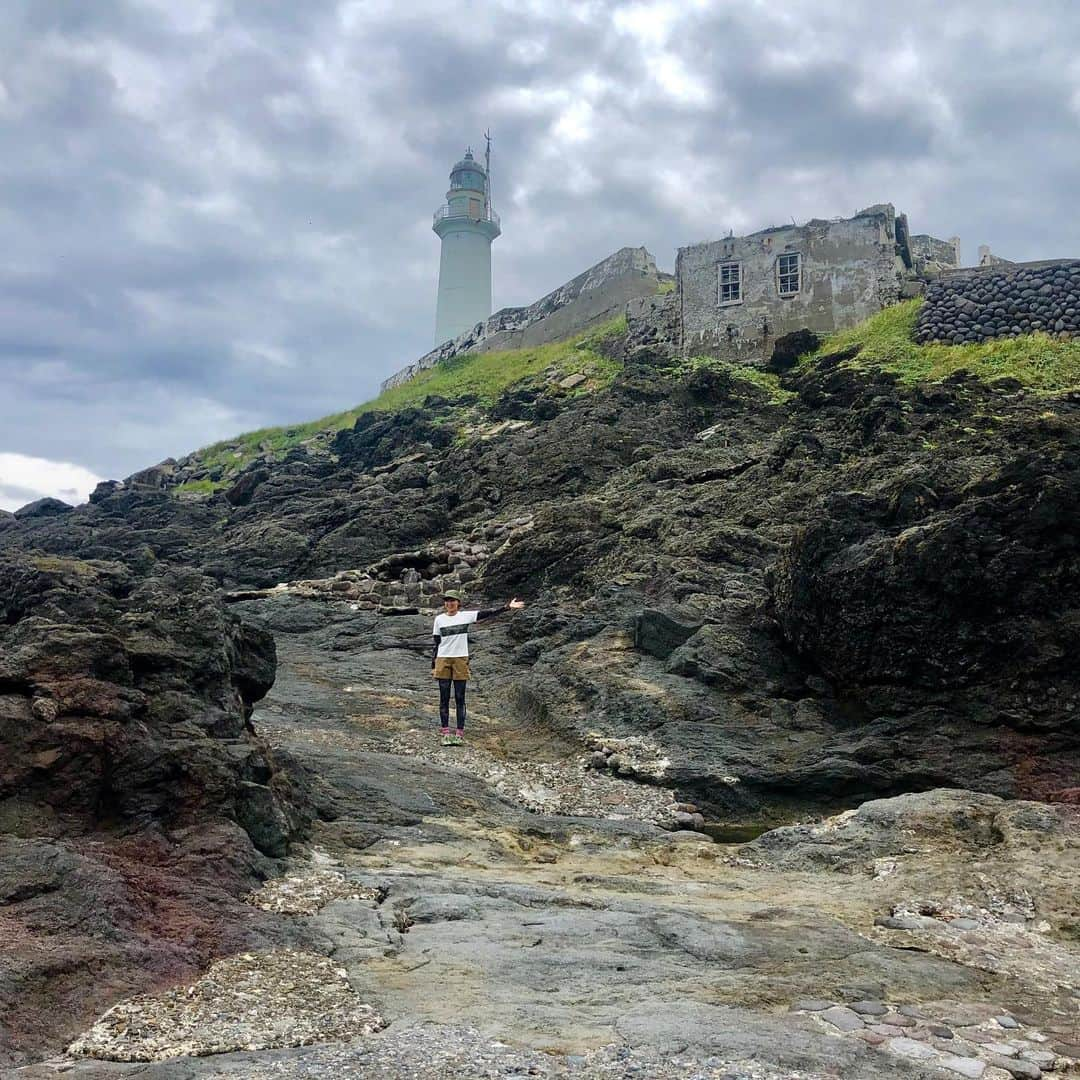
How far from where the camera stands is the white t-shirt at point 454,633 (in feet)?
40.5

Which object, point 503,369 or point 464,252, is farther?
point 464,252

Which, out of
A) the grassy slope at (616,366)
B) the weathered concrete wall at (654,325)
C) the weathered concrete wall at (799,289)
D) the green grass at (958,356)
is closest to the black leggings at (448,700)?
the green grass at (958,356)

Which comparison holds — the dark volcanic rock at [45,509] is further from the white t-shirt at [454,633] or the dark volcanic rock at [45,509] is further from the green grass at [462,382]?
the white t-shirt at [454,633]

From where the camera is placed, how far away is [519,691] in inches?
548

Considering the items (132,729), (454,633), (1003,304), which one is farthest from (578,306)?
(132,729)

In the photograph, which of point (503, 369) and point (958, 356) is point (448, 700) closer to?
point (958, 356)

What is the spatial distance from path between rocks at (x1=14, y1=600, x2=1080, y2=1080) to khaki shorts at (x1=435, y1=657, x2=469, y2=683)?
7.55 feet

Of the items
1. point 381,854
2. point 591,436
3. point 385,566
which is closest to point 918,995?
point 381,854

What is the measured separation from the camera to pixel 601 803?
9938 millimetres

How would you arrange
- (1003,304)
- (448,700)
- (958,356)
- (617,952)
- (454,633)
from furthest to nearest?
(1003,304)
(958,356)
(454,633)
(448,700)
(617,952)

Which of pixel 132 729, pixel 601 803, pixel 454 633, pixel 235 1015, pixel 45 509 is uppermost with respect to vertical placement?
pixel 45 509

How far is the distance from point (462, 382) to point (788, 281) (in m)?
16.0

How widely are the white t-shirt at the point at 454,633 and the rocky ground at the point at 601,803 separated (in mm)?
1005

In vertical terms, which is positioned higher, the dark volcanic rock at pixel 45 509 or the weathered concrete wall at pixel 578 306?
the weathered concrete wall at pixel 578 306
